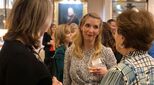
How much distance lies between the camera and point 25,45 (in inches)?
60.1

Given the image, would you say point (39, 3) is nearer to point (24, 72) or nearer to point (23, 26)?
point (23, 26)

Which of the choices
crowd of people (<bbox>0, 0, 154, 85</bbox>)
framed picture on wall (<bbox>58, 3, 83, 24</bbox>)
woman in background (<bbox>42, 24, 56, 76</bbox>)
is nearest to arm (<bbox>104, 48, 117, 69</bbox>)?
crowd of people (<bbox>0, 0, 154, 85</bbox>)

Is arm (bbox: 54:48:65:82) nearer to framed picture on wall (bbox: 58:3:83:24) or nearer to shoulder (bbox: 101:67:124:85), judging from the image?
shoulder (bbox: 101:67:124:85)

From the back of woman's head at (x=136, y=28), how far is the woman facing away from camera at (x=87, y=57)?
28.6 inches

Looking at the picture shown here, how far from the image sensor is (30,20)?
5.05 feet

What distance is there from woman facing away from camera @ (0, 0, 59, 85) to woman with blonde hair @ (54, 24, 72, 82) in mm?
2315

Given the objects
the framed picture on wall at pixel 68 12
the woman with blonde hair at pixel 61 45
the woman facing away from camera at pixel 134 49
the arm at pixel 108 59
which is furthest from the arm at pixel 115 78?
the framed picture on wall at pixel 68 12

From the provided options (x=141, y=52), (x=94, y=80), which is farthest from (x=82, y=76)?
(x=141, y=52)

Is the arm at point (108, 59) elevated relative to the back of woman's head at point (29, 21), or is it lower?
lower

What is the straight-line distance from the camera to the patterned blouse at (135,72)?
1.66 metres

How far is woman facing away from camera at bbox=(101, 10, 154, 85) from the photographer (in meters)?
1.67

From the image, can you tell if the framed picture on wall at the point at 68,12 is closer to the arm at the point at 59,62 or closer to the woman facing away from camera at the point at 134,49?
the arm at the point at 59,62

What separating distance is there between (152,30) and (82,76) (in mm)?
944

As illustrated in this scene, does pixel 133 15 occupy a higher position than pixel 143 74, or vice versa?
pixel 133 15
